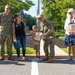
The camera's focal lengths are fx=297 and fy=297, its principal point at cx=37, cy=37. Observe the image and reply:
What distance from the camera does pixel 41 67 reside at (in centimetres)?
877

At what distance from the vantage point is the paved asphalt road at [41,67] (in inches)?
316

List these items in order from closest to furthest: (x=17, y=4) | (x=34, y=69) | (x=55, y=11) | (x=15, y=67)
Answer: (x=34, y=69), (x=15, y=67), (x=17, y=4), (x=55, y=11)

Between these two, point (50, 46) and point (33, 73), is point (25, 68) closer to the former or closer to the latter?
point (33, 73)

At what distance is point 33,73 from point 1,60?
221 centimetres

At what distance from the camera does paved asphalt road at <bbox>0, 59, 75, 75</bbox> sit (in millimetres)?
8020

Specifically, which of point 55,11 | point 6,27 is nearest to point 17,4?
point 55,11

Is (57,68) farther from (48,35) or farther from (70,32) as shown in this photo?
(70,32)

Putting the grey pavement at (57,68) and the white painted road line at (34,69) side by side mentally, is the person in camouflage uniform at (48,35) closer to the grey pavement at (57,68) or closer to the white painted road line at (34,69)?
the grey pavement at (57,68)

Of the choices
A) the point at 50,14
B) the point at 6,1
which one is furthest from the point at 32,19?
the point at 6,1

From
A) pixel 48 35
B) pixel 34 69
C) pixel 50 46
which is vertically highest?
pixel 48 35

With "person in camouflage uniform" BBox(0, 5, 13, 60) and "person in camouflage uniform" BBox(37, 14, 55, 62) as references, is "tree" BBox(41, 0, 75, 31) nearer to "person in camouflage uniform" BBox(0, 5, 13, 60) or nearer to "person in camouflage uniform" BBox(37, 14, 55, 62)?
"person in camouflage uniform" BBox(37, 14, 55, 62)

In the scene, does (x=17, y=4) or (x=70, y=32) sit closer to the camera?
(x=70, y=32)

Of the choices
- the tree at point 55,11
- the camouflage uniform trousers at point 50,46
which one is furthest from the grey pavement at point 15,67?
the tree at point 55,11

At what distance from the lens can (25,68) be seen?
8.60 meters
